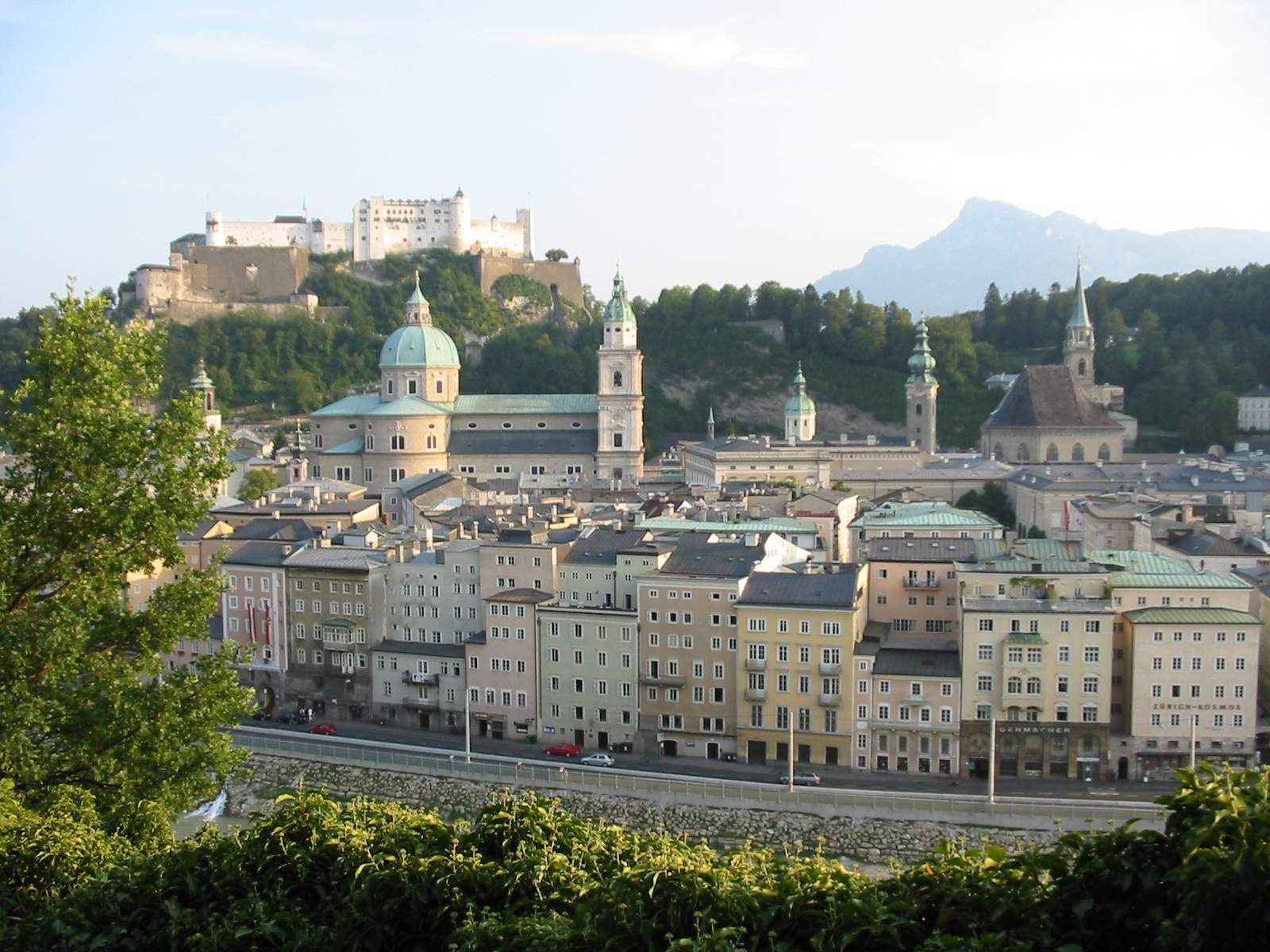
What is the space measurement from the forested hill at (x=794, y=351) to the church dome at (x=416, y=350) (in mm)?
13732

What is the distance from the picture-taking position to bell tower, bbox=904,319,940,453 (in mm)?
78188

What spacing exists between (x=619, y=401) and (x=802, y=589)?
3933 cm

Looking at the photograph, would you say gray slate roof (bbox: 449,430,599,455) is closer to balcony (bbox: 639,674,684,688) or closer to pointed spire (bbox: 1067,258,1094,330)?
pointed spire (bbox: 1067,258,1094,330)

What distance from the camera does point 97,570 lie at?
12648mm

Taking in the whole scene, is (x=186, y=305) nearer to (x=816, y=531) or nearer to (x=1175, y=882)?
(x=816, y=531)

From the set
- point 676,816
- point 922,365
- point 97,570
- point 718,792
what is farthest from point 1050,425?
point 97,570

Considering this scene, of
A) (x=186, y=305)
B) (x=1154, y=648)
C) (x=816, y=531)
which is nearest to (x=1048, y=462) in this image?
(x=816, y=531)

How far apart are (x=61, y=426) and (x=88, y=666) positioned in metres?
2.16

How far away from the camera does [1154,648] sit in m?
32.0

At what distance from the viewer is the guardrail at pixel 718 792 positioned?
28.9 meters

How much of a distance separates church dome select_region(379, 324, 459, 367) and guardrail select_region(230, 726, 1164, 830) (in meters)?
42.8

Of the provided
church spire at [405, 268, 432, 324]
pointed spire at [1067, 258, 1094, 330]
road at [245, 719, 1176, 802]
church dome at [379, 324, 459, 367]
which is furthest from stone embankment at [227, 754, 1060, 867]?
pointed spire at [1067, 258, 1094, 330]

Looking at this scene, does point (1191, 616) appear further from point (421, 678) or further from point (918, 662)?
point (421, 678)

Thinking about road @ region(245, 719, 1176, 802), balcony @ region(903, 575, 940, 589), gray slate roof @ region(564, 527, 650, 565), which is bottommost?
road @ region(245, 719, 1176, 802)
